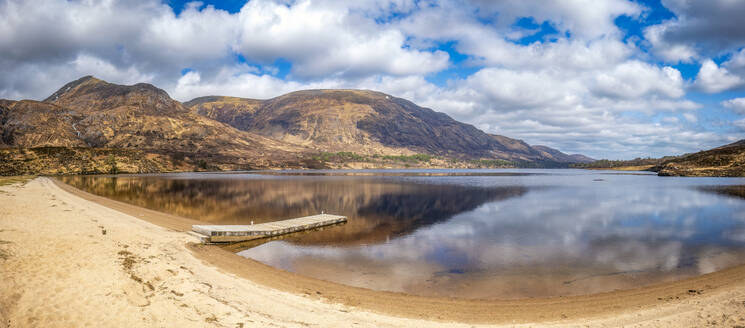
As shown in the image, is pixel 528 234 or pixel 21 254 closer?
pixel 21 254

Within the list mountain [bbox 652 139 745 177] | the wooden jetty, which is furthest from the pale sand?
mountain [bbox 652 139 745 177]

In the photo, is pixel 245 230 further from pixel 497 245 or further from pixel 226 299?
pixel 497 245

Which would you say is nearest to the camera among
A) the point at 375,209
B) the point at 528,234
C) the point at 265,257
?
the point at 265,257

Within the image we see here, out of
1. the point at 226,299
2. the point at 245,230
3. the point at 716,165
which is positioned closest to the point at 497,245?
the point at 245,230

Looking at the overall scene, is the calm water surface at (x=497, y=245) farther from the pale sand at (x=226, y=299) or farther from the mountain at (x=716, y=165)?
the mountain at (x=716, y=165)

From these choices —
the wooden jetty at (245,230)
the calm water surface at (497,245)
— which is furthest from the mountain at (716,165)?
the wooden jetty at (245,230)

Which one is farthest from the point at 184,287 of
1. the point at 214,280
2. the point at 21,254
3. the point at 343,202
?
the point at 343,202

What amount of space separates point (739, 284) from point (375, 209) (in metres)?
36.1

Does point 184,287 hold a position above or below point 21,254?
below

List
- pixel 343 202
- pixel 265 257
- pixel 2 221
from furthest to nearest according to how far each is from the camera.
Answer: pixel 343 202, pixel 265 257, pixel 2 221

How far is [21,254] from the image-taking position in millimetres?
15000

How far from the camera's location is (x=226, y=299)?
14.2m

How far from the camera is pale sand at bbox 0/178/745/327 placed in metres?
11.8

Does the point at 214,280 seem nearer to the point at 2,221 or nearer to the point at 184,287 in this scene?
the point at 184,287
